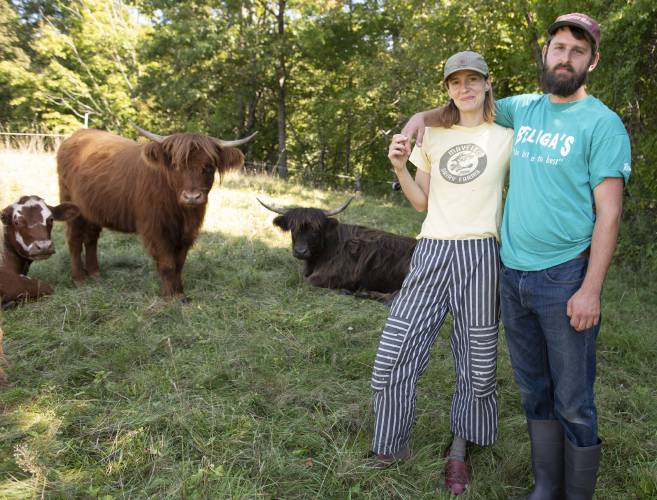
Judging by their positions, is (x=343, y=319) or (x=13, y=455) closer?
(x=13, y=455)

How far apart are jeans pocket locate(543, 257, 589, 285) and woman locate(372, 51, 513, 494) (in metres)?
0.33

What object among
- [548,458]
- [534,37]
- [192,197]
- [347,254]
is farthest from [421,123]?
[534,37]

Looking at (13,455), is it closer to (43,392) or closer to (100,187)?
(43,392)

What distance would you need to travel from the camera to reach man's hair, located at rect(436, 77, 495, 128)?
2324 millimetres

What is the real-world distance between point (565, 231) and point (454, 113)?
0.78m

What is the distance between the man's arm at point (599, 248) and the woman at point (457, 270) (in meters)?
0.45

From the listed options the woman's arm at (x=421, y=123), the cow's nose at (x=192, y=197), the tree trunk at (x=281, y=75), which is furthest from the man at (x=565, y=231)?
the tree trunk at (x=281, y=75)

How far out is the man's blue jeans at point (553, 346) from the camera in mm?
2023

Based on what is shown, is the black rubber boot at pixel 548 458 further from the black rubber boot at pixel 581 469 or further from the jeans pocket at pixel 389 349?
the jeans pocket at pixel 389 349

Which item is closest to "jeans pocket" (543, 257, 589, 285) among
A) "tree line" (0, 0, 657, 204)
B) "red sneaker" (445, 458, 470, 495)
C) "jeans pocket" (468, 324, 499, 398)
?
"jeans pocket" (468, 324, 499, 398)

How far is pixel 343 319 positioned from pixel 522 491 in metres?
2.26

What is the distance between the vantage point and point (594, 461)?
6.98ft

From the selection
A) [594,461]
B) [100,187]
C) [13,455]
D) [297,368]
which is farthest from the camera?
[100,187]

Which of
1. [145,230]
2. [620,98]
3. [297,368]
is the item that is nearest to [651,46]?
[620,98]
